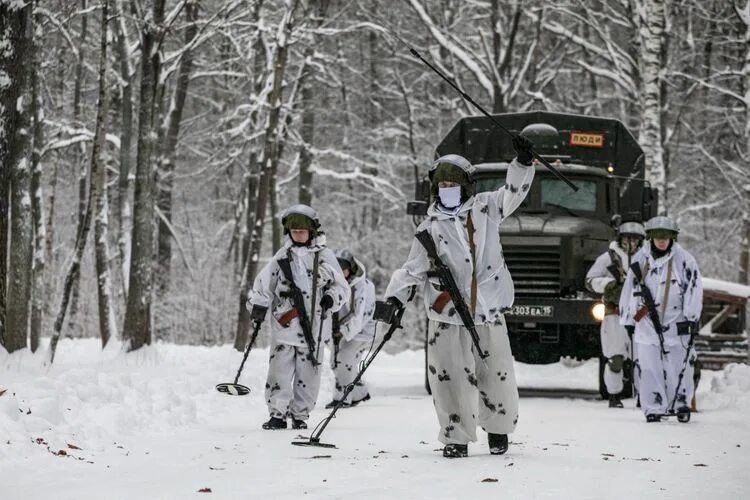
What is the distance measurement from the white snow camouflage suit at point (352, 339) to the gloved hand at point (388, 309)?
17.5 ft

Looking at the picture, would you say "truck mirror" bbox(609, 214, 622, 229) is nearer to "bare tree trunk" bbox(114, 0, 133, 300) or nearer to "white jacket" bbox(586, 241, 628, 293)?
"white jacket" bbox(586, 241, 628, 293)

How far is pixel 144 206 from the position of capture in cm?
1809

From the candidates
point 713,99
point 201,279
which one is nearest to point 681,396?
point 201,279

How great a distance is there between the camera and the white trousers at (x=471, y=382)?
26.8 ft

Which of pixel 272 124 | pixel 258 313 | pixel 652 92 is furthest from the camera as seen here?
pixel 272 124

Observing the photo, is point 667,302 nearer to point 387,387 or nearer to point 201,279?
point 387,387

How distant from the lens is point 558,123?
16.1 meters

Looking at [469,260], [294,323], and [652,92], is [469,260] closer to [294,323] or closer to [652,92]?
[294,323]

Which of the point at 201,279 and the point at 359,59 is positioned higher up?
the point at 359,59

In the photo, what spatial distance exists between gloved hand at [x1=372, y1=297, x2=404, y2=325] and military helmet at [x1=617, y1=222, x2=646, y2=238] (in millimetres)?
6661

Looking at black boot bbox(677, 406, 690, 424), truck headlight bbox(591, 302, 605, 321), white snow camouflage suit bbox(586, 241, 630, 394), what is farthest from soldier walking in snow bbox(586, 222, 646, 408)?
black boot bbox(677, 406, 690, 424)

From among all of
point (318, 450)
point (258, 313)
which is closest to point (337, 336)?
point (258, 313)

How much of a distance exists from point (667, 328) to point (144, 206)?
9140 millimetres

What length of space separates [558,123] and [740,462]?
867 centimetres
